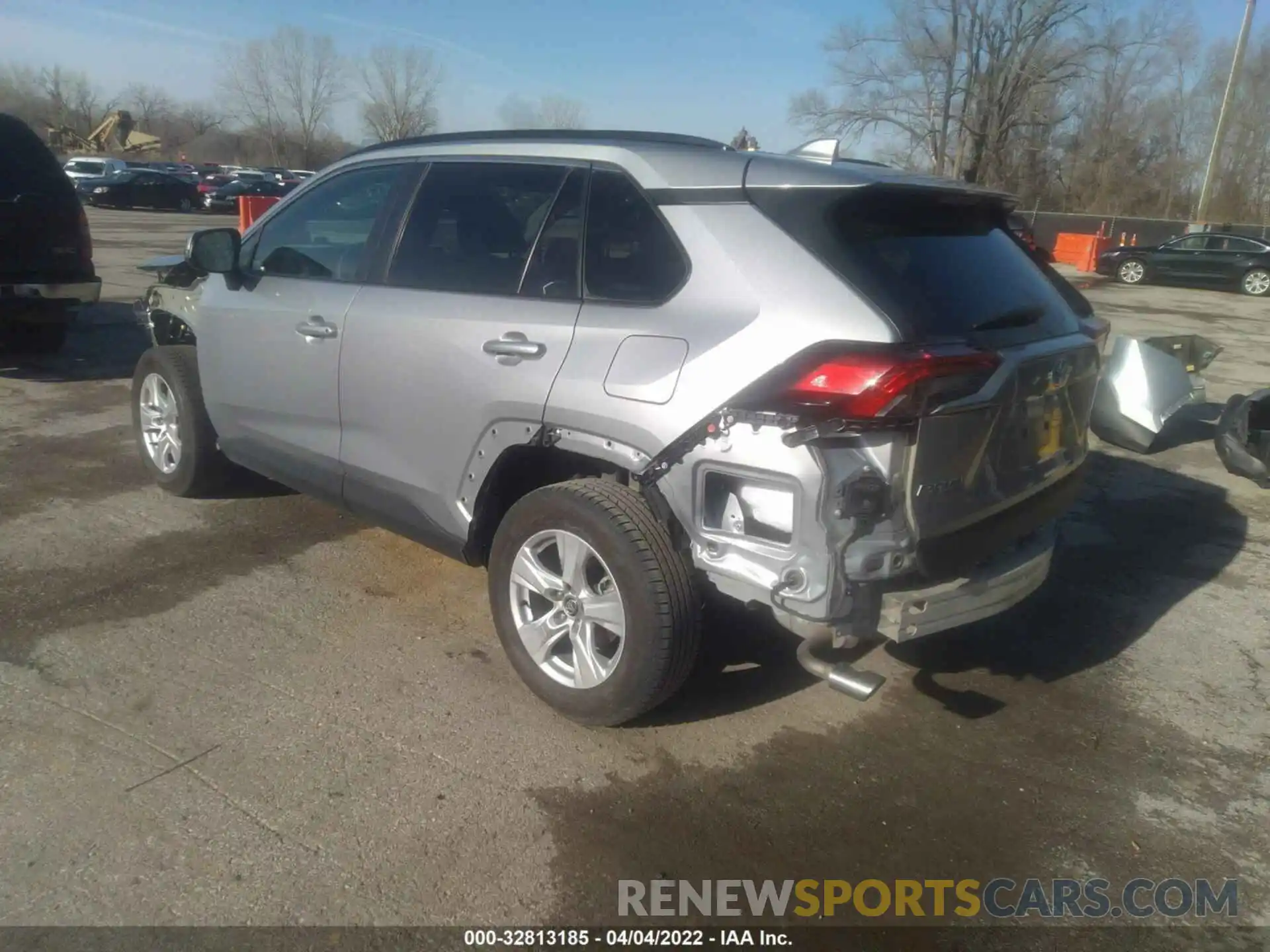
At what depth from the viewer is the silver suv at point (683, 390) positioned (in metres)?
2.67

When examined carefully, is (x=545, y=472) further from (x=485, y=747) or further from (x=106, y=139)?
(x=106, y=139)

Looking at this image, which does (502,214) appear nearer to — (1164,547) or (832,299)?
(832,299)

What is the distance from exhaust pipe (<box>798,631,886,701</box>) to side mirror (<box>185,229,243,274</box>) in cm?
313

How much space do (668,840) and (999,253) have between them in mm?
2223

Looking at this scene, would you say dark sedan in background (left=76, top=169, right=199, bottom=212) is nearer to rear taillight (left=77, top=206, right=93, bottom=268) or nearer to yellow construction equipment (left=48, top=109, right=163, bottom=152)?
rear taillight (left=77, top=206, right=93, bottom=268)

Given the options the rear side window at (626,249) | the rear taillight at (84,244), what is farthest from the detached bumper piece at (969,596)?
the rear taillight at (84,244)

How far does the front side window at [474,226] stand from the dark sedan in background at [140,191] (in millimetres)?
32446

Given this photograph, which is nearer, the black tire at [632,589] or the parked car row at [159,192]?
the black tire at [632,589]

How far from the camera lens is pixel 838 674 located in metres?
2.87

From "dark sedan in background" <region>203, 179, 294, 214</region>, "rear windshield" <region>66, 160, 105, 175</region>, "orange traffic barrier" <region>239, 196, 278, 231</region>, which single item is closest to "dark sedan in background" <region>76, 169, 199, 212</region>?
"dark sedan in background" <region>203, 179, 294, 214</region>

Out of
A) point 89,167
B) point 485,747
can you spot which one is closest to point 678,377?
point 485,747

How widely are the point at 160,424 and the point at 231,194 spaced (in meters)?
33.8

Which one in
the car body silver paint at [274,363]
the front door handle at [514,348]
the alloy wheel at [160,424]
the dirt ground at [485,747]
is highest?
the front door handle at [514,348]

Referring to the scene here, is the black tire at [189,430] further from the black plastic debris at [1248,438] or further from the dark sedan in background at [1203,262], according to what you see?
the dark sedan in background at [1203,262]
